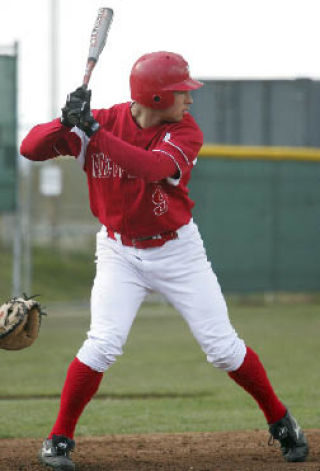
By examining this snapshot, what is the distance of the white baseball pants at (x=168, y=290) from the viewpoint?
426cm

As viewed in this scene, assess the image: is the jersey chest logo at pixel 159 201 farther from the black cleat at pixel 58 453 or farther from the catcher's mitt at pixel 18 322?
the black cleat at pixel 58 453

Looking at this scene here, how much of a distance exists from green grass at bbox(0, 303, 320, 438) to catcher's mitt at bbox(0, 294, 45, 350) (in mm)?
1108

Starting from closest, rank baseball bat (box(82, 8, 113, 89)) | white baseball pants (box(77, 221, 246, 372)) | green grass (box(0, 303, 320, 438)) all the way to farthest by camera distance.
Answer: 1. baseball bat (box(82, 8, 113, 89))
2. white baseball pants (box(77, 221, 246, 372))
3. green grass (box(0, 303, 320, 438))

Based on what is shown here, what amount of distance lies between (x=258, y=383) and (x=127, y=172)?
3.94ft

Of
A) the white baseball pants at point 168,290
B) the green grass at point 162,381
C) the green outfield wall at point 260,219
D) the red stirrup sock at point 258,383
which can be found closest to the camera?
the white baseball pants at point 168,290

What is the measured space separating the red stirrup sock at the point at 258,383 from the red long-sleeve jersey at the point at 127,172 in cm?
72

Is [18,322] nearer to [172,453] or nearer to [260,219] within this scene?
[172,453]

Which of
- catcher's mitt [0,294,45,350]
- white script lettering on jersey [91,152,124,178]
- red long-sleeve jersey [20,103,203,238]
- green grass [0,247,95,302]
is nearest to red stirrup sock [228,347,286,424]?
red long-sleeve jersey [20,103,203,238]

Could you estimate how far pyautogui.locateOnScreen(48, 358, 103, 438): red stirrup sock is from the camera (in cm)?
422

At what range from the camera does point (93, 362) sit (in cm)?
421

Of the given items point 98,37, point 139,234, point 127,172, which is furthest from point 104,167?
point 98,37

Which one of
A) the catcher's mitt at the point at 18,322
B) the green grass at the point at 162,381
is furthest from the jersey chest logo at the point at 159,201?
the green grass at the point at 162,381

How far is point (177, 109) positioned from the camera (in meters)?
4.25

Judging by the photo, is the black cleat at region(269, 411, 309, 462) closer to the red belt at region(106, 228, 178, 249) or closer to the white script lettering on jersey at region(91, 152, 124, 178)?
the red belt at region(106, 228, 178, 249)
